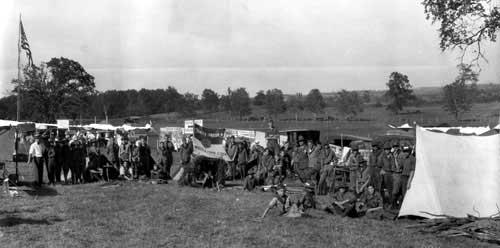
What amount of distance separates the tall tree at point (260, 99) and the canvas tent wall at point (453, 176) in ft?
186

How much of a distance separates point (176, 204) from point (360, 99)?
5875 cm

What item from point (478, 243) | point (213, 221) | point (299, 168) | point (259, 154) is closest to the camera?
point (478, 243)

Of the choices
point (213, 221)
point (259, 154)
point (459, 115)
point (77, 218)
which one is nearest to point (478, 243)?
point (213, 221)

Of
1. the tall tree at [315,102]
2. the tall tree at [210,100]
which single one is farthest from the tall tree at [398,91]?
the tall tree at [210,100]

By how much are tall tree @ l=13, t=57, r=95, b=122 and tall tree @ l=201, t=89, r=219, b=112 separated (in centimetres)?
1840

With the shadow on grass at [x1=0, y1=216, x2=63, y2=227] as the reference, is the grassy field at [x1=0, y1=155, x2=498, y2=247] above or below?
below

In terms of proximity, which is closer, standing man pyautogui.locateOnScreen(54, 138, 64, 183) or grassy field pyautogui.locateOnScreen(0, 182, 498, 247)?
grassy field pyautogui.locateOnScreen(0, 182, 498, 247)

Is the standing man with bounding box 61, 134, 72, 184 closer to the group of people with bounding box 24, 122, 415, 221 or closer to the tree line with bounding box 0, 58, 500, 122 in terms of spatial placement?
the group of people with bounding box 24, 122, 415, 221

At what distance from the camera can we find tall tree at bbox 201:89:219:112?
78.2 m

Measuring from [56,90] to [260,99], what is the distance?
27.4 m

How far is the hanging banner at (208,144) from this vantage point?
64.5ft

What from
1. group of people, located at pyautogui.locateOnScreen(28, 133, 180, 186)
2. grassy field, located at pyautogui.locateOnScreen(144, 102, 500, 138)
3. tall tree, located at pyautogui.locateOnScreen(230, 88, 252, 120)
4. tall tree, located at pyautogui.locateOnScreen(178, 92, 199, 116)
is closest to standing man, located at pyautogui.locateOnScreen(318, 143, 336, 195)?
group of people, located at pyautogui.locateOnScreen(28, 133, 180, 186)

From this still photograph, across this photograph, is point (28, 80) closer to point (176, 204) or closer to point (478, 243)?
point (176, 204)

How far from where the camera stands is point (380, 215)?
1270 centimetres
